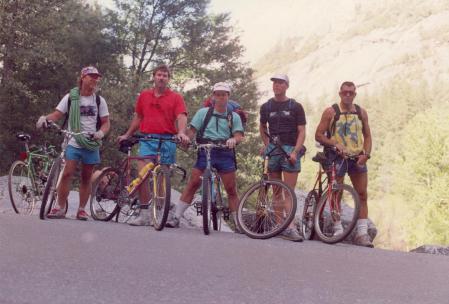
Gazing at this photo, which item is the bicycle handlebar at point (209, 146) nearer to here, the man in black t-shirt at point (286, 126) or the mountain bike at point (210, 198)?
the mountain bike at point (210, 198)

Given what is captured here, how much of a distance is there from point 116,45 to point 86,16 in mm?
1806

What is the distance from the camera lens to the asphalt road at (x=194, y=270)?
4.02 meters

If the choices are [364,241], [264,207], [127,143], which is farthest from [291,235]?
[127,143]

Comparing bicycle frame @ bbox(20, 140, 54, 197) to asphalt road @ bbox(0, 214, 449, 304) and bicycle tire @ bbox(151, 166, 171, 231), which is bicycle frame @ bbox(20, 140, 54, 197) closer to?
bicycle tire @ bbox(151, 166, 171, 231)

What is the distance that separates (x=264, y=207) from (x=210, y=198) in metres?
0.69

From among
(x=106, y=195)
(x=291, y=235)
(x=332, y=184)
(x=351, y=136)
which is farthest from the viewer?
(x=106, y=195)

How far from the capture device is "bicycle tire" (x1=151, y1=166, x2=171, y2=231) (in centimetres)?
808

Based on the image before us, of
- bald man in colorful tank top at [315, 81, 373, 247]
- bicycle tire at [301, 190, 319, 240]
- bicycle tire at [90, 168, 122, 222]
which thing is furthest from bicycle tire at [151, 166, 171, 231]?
bald man in colorful tank top at [315, 81, 373, 247]

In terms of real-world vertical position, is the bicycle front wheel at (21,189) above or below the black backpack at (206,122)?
below

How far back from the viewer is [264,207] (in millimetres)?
8180

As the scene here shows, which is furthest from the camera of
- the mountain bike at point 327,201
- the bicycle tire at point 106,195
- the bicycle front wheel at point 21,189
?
the bicycle front wheel at point 21,189

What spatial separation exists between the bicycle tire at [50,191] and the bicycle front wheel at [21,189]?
1.51 meters

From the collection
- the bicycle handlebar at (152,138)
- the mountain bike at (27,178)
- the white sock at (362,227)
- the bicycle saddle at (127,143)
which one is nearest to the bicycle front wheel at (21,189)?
the mountain bike at (27,178)

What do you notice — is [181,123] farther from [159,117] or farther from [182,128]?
[159,117]
